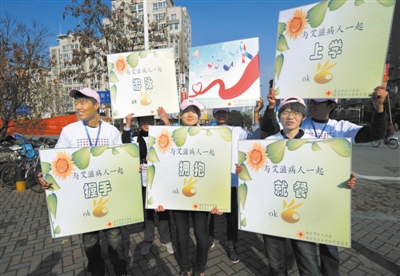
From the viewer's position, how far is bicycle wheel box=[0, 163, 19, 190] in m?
6.71

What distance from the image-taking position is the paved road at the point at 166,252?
287 cm

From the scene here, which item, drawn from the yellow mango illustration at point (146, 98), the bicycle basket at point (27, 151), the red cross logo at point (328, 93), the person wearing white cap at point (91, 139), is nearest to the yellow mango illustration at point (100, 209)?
the person wearing white cap at point (91, 139)

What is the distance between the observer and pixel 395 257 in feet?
9.71

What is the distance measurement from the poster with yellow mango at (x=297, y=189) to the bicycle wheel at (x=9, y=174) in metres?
7.64

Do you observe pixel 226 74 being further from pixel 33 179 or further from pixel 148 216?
pixel 33 179

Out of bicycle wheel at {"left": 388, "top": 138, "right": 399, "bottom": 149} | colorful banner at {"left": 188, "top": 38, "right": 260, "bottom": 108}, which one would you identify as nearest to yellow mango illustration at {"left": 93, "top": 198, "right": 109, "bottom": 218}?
colorful banner at {"left": 188, "top": 38, "right": 260, "bottom": 108}

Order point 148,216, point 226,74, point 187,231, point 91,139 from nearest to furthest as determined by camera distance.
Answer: point 91,139 < point 187,231 < point 226,74 < point 148,216

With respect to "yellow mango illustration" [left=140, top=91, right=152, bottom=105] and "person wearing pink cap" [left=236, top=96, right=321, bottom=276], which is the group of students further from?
"yellow mango illustration" [left=140, top=91, right=152, bottom=105]

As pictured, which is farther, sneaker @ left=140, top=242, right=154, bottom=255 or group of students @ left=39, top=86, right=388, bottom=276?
sneaker @ left=140, top=242, right=154, bottom=255

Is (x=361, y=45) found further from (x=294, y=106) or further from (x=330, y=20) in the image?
(x=294, y=106)

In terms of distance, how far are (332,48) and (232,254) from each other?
8.98 feet

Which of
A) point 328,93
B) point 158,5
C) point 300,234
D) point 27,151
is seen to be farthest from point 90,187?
point 158,5

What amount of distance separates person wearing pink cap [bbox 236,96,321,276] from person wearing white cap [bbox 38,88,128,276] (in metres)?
1.58

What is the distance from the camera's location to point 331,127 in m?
2.41
